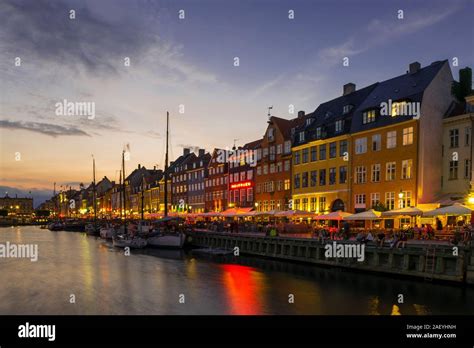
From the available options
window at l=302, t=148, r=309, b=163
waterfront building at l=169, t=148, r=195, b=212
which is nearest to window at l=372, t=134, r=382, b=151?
window at l=302, t=148, r=309, b=163

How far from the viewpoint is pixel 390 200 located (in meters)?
45.5

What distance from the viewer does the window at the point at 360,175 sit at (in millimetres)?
49431

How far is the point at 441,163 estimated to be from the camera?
4350 cm

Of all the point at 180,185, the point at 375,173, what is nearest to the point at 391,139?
the point at 375,173

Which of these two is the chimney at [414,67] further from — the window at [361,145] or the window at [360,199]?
the window at [360,199]

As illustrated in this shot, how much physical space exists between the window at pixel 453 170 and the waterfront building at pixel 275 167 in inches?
988

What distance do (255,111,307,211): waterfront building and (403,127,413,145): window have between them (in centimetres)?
2224

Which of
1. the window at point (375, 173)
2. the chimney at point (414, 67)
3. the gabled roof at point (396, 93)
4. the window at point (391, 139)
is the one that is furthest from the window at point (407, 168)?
the chimney at point (414, 67)

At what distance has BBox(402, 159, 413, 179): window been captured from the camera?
4369 centimetres

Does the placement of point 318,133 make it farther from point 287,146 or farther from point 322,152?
point 287,146

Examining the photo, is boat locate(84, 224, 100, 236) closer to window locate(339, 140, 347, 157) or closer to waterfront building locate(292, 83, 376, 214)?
waterfront building locate(292, 83, 376, 214)
